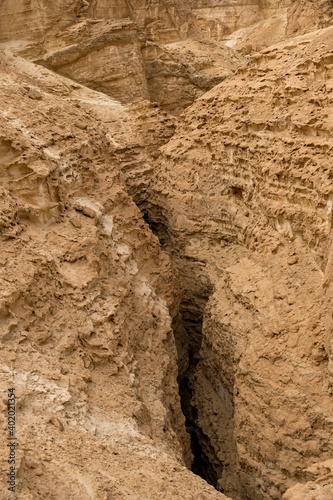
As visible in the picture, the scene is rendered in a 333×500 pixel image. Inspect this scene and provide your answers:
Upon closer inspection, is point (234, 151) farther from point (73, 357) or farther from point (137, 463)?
point (137, 463)

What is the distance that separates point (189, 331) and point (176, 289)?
1550 mm

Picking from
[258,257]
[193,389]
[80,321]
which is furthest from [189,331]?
[80,321]

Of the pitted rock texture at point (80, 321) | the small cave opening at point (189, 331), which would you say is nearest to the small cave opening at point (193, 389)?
the small cave opening at point (189, 331)

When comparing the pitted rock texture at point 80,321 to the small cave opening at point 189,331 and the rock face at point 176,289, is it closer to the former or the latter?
the rock face at point 176,289

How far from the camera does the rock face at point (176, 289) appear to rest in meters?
5.26

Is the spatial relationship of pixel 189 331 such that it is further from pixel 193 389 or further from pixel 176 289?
pixel 193 389

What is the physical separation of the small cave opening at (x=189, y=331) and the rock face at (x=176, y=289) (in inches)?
1.8

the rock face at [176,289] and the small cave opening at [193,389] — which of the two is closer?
the rock face at [176,289]

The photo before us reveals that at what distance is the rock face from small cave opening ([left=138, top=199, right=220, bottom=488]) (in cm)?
5

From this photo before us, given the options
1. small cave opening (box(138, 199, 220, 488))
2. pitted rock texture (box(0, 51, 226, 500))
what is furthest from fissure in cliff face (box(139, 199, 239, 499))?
pitted rock texture (box(0, 51, 226, 500))

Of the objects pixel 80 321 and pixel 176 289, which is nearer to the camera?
pixel 80 321

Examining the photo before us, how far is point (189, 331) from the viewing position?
35.7 feet

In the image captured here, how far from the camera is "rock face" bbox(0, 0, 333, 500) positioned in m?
5.26

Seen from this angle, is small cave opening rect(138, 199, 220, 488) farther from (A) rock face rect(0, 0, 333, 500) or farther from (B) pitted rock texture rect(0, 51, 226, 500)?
(B) pitted rock texture rect(0, 51, 226, 500)
